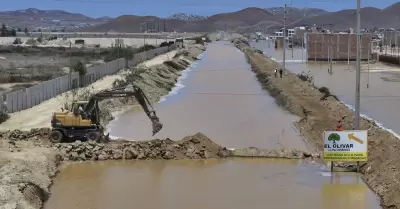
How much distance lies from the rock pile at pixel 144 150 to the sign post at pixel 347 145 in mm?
4558

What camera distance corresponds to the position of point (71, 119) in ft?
75.7

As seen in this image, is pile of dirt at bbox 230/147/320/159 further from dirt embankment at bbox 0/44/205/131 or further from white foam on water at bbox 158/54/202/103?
white foam on water at bbox 158/54/202/103

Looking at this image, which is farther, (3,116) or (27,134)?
(3,116)

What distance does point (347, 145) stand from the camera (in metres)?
19.0

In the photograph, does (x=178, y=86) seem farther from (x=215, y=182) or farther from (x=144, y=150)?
(x=215, y=182)

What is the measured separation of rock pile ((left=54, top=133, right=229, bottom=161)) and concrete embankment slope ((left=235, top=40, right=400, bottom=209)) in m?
4.77

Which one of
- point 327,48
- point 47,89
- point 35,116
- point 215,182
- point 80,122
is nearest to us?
point 215,182

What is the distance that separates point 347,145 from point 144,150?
7.39 m

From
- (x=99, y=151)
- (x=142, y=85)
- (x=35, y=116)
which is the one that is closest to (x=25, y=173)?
(x=99, y=151)

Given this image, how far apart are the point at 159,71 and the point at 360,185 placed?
137 ft

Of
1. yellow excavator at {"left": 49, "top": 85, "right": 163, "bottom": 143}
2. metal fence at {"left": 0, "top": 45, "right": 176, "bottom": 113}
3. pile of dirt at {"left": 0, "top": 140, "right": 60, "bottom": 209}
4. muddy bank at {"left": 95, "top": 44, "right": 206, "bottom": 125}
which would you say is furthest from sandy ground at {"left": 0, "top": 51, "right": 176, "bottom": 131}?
pile of dirt at {"left": 0, "top": 140, "right": 60, "bottom": 209}

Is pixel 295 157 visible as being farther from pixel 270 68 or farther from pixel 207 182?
pixel 270 68

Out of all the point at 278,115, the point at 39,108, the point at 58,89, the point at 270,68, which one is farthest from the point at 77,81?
the point at 270,68

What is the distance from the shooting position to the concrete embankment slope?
1711 cm
